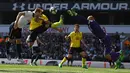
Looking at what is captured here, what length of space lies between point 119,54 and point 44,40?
18917 mm

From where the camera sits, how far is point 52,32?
33875 millimetres

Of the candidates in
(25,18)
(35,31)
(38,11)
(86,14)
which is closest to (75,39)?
(35,31)

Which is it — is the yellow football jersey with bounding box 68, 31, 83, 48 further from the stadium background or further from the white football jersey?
the stadium background

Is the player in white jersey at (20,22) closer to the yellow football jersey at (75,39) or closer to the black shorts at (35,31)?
the black shorts at (35,31)

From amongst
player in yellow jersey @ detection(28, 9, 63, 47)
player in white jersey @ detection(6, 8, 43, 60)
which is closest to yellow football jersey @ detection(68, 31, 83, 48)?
player in yellow jersey @ detection(28, 9, 63, 47)

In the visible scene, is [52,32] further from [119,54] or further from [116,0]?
[119,54]

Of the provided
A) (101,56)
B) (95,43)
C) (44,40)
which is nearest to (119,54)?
(101,56)

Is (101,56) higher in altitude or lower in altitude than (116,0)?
lower

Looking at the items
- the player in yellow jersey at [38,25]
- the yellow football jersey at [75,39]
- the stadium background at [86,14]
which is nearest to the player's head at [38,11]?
the player in yellow jersey at [38,25]

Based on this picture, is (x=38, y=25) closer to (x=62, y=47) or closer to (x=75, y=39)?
(x=75, y=39)

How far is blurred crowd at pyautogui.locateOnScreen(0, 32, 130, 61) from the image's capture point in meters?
29.8

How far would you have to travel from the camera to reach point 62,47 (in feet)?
104

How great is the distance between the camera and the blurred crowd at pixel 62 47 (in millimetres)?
29844

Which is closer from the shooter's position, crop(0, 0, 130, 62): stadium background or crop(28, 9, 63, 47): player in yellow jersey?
crop(28, 9, 63, 47): player in yellow jersey
